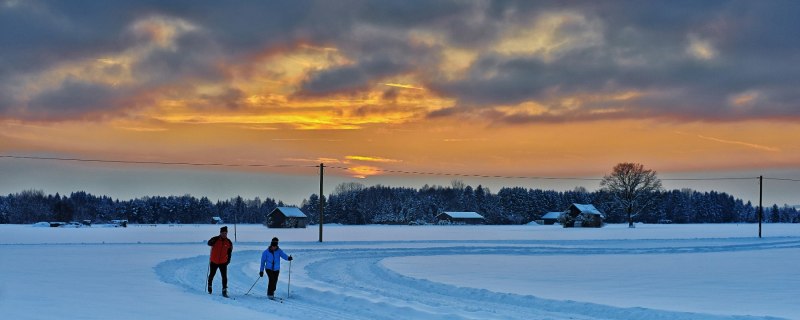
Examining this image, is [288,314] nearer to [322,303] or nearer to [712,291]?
[322,303]

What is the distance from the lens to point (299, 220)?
11500cm

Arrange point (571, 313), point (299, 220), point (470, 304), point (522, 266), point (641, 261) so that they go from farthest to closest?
point (299, 220) → point (641, 261) → point (522, 266) → point (470, 304) → point (571, 313)

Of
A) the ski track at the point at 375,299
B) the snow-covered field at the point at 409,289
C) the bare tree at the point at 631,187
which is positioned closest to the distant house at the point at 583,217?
the bare tree at the point at 631,187

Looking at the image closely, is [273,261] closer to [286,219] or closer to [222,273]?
[222,273]

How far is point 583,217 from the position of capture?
12375cm

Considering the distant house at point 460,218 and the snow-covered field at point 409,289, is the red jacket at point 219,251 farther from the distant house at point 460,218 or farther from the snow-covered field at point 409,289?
the distant house at point 460,218

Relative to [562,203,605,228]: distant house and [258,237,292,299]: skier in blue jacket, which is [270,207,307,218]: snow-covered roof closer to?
[562,203,605,228]: distant house

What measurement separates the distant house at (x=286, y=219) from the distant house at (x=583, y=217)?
4412cm

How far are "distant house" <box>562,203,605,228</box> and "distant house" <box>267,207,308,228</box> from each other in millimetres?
44121

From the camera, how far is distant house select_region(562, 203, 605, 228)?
4835 inches

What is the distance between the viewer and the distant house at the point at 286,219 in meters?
114

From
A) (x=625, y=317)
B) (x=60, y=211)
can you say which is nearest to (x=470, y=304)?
(x=625, y=317)

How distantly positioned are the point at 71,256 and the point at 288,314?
24.1m

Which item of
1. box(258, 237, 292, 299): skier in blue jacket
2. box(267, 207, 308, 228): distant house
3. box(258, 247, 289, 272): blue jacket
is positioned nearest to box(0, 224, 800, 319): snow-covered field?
box(258, 237, 292, 299): skier in blue jacket
